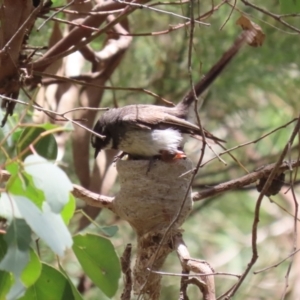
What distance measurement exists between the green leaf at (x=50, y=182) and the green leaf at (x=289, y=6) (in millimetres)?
1005

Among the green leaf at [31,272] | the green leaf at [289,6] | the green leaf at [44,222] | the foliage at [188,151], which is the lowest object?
the foliage at [188,151]

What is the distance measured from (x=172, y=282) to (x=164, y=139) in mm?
1751

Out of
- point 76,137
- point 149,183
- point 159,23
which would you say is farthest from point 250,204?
point 149,183

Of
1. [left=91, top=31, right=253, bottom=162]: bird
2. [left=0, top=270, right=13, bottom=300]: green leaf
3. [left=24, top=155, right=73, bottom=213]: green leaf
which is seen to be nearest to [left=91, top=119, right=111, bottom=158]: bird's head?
[left=91, top=31, right=253, bottom=162]: bird

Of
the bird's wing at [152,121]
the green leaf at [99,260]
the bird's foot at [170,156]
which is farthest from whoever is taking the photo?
the bird's wing at [152,121]

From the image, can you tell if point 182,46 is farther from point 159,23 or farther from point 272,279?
point 272,279

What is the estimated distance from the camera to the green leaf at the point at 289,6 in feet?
6.20

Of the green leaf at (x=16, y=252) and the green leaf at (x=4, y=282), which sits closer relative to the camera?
the green leaf at (x=16, y=252)

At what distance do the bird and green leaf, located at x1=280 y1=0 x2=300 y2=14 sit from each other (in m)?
0.72

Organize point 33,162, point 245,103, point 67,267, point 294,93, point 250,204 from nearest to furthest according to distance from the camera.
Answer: point 33,162 → point 67,267 → point 294,93 → point 245,103 → point 250,204

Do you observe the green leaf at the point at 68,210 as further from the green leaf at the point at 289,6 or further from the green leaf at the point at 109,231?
the green leaf at the point at 289,6

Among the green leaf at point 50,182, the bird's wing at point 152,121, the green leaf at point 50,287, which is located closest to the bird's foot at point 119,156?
the bird's wing at point 152,121

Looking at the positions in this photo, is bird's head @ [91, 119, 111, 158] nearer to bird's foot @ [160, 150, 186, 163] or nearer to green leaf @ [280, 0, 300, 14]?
bird's foot @ [160, 150, 186, 163]

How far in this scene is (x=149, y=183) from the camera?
217 centimetres
